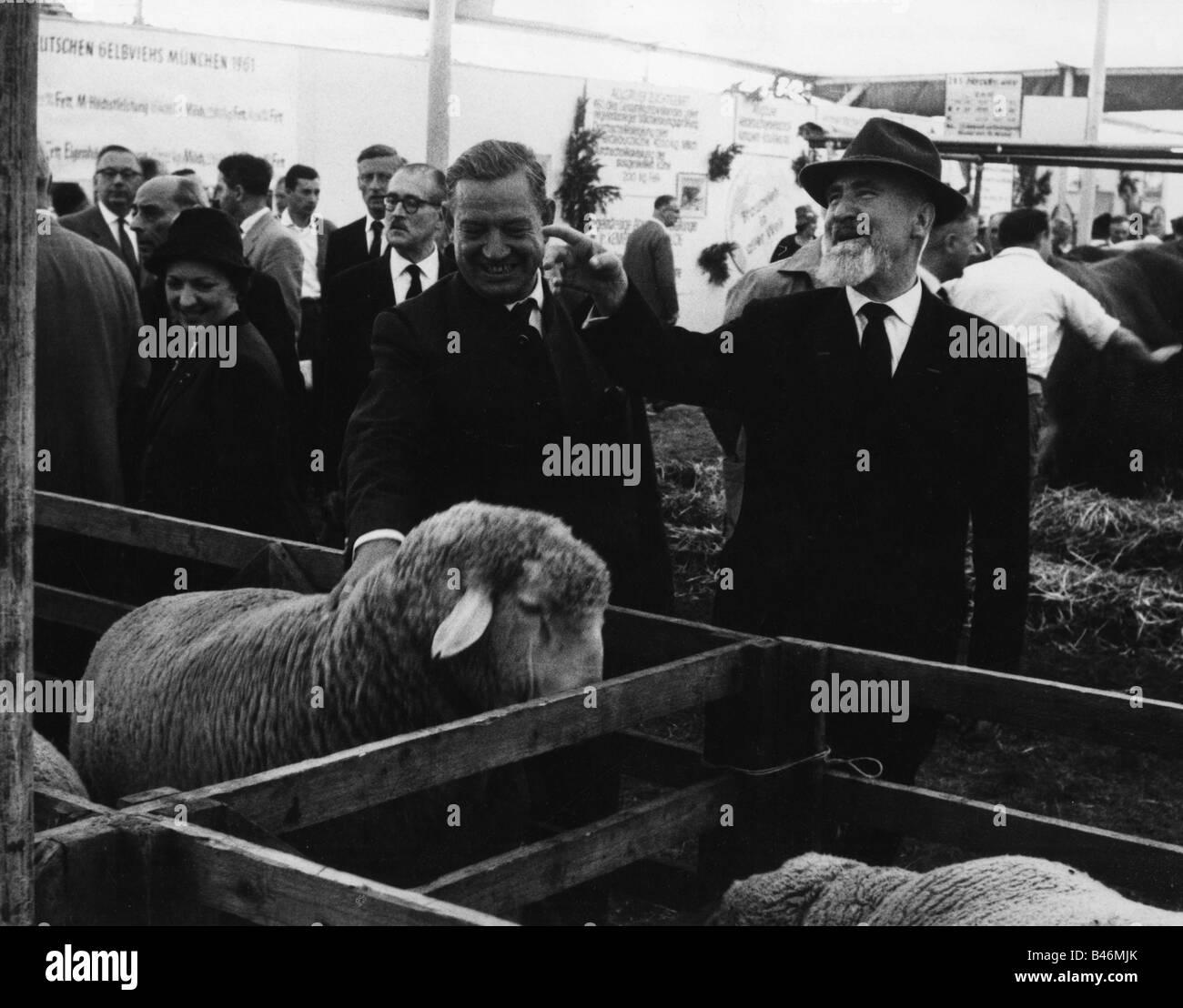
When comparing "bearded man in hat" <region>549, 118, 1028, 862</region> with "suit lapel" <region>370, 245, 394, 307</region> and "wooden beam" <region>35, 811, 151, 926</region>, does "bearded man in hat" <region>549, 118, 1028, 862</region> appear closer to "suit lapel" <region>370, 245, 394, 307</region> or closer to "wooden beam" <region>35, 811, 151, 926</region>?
"wooden beam" <region>35, 811, 151, 926</region>

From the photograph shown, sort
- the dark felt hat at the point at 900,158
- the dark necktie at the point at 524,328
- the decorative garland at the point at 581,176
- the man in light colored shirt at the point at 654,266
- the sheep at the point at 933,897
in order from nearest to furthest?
1. the sheep at the point at 933,897
2. the dark necktie at the point at 524,328
3. the dark felt hat at the point at 900,158
4. the man in light colored shirt at the point at 654,266
5. the decorative garland at the point at 581,176

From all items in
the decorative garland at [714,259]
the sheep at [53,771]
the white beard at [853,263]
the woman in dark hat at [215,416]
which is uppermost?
the decorative garland at [714,259]

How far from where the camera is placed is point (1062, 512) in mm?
8133

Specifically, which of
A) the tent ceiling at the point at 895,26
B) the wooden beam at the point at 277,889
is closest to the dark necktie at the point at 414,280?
the wooden beam at the point at 277,889

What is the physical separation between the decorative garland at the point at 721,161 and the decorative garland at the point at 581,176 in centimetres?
163

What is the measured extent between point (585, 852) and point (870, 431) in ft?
3.75

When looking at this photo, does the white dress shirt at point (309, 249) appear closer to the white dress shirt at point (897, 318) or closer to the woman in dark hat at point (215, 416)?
the woman in dark hat at point (215, 416)

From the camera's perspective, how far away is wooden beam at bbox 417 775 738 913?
212cm

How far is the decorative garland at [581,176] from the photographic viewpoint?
14.1 m

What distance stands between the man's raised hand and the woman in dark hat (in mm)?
1552

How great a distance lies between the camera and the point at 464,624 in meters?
2.40

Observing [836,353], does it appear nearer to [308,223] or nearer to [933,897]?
[933,897]

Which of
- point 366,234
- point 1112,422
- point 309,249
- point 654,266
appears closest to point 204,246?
point 366,234
